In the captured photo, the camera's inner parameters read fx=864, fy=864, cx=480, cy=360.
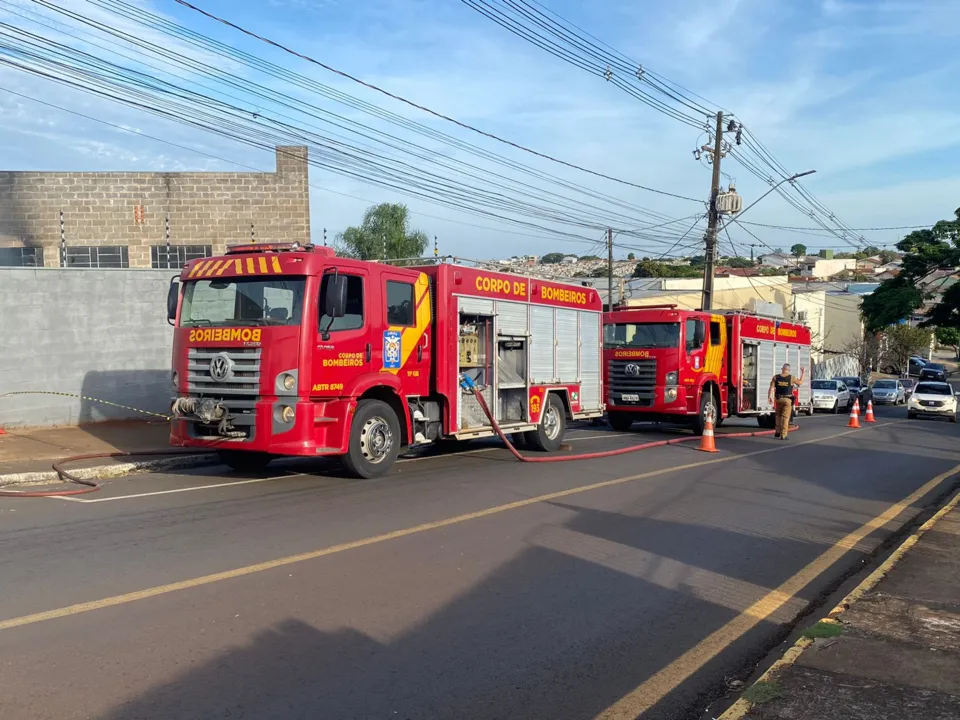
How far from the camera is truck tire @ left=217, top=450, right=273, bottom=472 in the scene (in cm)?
1185

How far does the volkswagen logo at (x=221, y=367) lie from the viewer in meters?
10.4

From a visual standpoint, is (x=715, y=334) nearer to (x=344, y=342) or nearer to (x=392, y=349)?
(x=392, y=349)

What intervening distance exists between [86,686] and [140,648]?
550 mm

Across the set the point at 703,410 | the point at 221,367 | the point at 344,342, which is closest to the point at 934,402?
the point at 703,410

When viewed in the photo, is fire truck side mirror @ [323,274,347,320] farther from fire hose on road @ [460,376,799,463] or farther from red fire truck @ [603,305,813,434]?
red fire truck @ [603,305,813,434]

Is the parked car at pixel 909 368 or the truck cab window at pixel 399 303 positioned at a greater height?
the truck cab window at pixel 399 303

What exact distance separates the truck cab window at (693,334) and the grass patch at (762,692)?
15.7 meters

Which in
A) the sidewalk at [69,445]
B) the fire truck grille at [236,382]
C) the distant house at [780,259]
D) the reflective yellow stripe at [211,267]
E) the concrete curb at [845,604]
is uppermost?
the distant house at [780,259]

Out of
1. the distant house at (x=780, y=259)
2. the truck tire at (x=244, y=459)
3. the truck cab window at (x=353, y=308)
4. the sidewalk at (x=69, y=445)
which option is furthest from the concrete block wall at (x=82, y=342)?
the distant house at (x=780, y=259)

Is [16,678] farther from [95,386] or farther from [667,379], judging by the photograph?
[667,379]

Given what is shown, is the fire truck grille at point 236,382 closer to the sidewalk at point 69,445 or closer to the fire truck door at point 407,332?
the fire truck door at point 407,332

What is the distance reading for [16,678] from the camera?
14.3ft

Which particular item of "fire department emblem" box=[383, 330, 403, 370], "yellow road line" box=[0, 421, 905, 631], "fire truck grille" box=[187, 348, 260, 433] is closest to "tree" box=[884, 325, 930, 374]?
"yellow road line" box=[0, 421, 905, 631]

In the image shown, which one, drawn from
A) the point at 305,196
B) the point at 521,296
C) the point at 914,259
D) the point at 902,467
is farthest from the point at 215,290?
the point at 914,259
